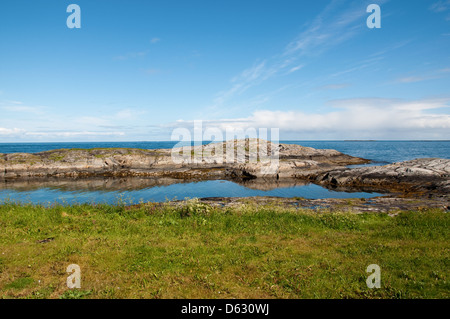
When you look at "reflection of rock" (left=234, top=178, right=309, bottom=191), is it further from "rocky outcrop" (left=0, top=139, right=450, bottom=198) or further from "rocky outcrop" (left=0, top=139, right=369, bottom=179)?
"rocky outcrop" (left=0, top=139, right=369, bottom=179)

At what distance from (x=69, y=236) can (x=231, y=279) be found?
9075 mm

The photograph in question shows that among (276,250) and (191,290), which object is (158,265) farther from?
(276,250)

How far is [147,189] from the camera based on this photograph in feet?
138

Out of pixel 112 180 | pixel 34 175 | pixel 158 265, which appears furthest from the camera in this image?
pixel 34 175

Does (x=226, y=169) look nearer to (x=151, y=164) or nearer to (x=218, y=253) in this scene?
(x=151, y=164)

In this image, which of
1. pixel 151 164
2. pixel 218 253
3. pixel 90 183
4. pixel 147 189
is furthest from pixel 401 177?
pixel 90 183

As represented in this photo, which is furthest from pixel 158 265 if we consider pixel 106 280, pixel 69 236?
pixel 69 236

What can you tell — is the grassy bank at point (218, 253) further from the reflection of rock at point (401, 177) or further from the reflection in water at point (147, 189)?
the reflection of rock at point (401, 177)

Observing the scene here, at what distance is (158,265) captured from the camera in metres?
9.48

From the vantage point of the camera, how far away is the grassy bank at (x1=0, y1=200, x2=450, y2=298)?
7.94m

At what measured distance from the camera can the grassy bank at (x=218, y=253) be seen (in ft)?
26.1

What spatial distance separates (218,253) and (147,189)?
112ft

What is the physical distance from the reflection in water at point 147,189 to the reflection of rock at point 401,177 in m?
4.42
